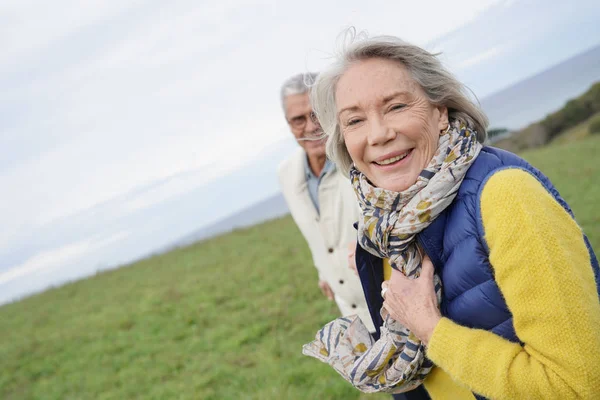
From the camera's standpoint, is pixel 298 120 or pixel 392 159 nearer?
pixel 392 159

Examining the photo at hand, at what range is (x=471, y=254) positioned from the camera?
1472 mm

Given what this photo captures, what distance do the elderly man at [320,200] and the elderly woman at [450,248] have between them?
3.16 feet

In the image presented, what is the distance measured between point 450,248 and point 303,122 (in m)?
1.92

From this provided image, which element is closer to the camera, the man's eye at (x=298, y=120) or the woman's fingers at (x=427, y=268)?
the woman's fingers at (x=427, y=268)

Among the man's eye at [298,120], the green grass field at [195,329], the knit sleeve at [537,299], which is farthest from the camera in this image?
the green grass field at [195,329]

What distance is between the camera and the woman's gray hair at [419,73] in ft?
5.63

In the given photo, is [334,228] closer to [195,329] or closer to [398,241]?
[398,241]

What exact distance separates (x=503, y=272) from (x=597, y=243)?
5.27m

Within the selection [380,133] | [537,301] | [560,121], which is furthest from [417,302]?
[560,121]

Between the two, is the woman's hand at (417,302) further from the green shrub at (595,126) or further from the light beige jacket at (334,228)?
the green shrub at (595,126)

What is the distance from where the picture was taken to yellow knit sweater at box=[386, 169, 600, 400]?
1288mm

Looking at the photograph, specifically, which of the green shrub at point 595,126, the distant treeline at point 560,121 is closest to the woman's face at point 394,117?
the green shrub at point 595,126

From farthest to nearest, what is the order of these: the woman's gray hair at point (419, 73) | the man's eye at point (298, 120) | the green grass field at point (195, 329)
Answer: the green grass field at point (195, 329), the man's eye at point (298, 120), the woman's gray hair at point (419, 73)

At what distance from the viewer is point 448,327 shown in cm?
152
